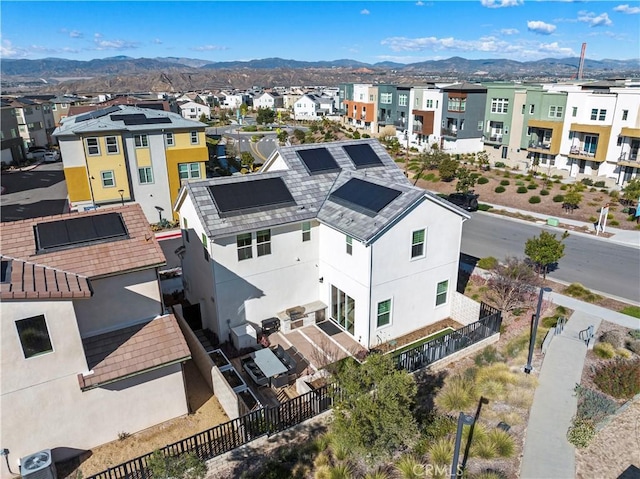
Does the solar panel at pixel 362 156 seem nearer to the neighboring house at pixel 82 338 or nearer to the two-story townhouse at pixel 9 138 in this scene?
the neighboring house at pixel 82 338

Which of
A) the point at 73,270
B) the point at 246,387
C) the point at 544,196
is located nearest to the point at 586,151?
the point at 544,196

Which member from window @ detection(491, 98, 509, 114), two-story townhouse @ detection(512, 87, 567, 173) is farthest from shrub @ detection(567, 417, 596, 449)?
window @ detection(491, 98, 509, 114)

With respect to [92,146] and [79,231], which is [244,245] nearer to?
[79,231]

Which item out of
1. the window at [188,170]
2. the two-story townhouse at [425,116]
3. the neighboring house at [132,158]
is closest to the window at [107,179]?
the neighboring house at [132,158]

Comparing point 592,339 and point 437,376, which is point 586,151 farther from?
point 437,376

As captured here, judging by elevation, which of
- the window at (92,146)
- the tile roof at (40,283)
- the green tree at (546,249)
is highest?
the window at (92,146)

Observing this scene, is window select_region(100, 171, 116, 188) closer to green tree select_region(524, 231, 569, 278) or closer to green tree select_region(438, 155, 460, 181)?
green tree select_region(524, 231, 569, 278)
